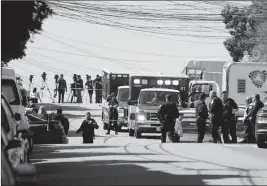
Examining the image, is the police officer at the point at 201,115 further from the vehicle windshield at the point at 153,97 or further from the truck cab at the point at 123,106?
the truck cab at the point at 123,106

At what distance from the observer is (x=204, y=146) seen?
22.1 meters

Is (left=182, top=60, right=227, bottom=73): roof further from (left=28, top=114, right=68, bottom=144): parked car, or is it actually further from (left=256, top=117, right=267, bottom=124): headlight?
(left=256, top=117, right=267, bottom=124): headlight

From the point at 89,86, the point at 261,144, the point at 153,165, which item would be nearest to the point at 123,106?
the point at 261,144

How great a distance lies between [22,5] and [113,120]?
18.2 meters

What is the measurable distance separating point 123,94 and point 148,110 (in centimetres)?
761

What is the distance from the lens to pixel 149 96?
30.3 meters

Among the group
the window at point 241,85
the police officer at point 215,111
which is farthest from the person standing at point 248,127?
the window at point 241,85

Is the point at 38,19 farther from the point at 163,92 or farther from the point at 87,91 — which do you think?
the point at 87,91

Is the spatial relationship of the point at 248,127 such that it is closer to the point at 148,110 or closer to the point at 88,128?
the point at 148,110

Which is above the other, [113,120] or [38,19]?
[38,19]

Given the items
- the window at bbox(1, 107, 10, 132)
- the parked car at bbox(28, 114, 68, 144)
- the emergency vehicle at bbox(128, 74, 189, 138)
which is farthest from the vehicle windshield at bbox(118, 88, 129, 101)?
the window at bbox(1, 107, 10, 132)

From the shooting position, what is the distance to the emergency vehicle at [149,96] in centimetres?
2981

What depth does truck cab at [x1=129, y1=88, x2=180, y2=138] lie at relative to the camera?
29766mm

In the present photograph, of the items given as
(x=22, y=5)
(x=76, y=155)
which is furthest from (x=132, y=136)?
(x=22, y=5)
